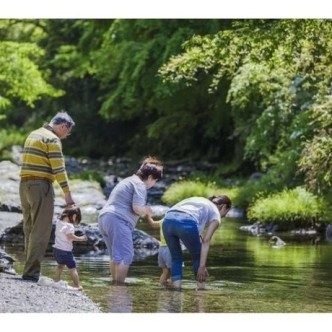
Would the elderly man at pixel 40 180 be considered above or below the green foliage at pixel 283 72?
below

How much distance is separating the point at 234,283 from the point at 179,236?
103 cm

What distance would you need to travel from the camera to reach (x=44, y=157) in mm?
8977

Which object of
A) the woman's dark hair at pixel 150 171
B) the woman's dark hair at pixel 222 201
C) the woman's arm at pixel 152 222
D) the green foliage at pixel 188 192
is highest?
the green foliage at pixel 188 192

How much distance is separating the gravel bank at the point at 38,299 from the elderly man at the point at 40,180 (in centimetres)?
30

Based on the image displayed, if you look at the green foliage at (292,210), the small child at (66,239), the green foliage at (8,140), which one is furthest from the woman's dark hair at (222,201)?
the green foliage at (8,140)

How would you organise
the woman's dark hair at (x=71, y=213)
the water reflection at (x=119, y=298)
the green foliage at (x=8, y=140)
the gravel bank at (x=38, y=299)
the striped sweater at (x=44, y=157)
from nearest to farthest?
the gravel bank at (x=38, y=299), the water reflection at (x=119, y=298), the striped sweater at (x=44, y=157), the woman's dark hair at (x=71, y=213), the green foliage at (x=8, y=140)

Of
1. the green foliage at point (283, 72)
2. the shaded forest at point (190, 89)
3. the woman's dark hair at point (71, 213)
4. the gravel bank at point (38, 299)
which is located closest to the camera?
the gravel bank at point (38, 299)

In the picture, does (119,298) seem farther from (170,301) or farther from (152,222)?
(152,222)

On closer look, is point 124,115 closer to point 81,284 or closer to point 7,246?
point 7,246

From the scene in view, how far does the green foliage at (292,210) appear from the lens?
620 inches

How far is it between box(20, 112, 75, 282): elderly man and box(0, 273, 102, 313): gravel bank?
30 cm

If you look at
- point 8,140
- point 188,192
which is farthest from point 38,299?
point 8,140

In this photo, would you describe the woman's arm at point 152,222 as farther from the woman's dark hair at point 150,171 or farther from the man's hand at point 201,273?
the man's hand at point 201,273
